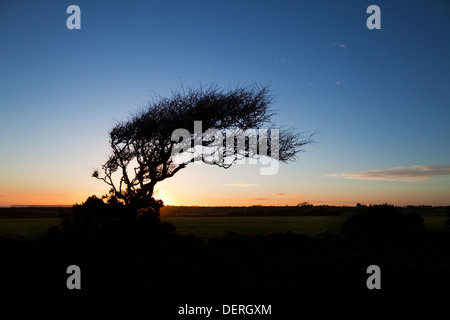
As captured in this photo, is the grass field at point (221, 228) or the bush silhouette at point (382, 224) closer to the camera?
the bush silhouette at point (382, 224)

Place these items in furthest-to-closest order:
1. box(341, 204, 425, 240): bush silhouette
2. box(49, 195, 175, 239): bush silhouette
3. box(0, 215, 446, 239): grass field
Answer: box(0, 215, 446, 239): grass field → box(341, 204, 425, 240): bush silhouette → box(49, 195, 175, 239): bush silhouette

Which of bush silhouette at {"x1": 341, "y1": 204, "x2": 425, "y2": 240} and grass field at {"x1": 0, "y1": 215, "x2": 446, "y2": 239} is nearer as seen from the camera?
bush silhouette at {"x1": 341, "y1": 204, "x2": 425, "y2": 240}

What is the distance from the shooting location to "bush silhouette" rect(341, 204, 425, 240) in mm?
19438

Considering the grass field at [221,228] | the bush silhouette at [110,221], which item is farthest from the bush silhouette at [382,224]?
the bush silhouette at [110,221]

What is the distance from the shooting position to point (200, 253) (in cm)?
1277

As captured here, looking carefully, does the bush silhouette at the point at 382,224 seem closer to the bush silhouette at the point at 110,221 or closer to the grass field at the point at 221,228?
the grass field at the point at 221,228

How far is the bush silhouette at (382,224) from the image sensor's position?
19.4 metres

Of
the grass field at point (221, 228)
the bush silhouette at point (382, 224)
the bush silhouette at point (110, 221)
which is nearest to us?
the bush silhouette at point (110, 221)

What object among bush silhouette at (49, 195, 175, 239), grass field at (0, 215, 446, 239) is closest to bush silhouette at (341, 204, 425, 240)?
grass field at (0, 215, 446, 239)

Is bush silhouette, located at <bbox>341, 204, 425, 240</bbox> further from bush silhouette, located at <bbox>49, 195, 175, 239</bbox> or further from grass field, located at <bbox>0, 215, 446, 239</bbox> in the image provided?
bush silhouette, located at <bbox>49, 195, 175, 239</bbox>

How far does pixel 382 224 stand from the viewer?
19781mm

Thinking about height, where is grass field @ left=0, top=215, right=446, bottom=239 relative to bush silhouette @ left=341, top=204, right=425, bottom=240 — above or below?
below

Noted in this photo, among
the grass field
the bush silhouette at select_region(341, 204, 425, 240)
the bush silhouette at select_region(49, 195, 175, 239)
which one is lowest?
the grass field
